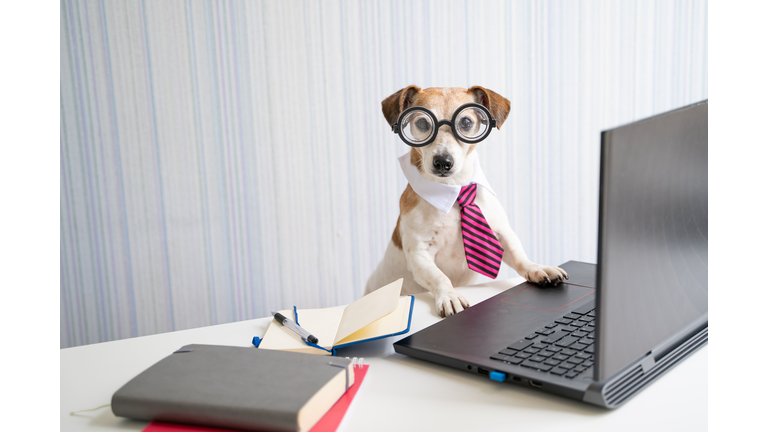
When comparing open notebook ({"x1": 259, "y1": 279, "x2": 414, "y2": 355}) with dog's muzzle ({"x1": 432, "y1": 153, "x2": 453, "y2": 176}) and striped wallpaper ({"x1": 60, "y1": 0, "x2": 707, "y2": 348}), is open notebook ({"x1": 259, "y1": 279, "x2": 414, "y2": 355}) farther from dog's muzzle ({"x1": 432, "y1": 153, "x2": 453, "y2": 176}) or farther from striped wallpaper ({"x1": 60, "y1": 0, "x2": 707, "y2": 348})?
striped wallpaper ({"x1": 60, "y1": 0, "x2": 707, "y2": 348})

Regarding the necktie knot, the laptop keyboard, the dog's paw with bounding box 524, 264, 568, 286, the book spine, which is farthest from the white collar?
the book spine

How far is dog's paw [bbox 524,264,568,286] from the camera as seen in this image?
1045mm

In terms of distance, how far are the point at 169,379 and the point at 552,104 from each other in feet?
7.59

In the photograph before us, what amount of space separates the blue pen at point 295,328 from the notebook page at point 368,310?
0.05m

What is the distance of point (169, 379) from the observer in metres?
0.59

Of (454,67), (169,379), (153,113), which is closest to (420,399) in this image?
(169,379)

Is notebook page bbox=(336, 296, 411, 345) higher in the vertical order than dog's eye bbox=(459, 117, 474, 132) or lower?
lower

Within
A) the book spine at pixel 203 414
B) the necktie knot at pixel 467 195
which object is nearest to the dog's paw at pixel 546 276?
the necktie knot at pixel 467 195

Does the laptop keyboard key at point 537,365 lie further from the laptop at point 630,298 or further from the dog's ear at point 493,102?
the dog's ear at point 493,102

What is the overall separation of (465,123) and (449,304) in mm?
428

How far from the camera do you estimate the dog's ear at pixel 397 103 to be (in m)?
1.28

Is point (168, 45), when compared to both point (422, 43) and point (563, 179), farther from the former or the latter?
point (563, 179)

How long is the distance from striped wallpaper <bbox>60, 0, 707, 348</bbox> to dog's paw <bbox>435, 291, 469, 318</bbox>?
1246mm

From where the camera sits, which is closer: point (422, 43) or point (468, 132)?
point (468, 132)
